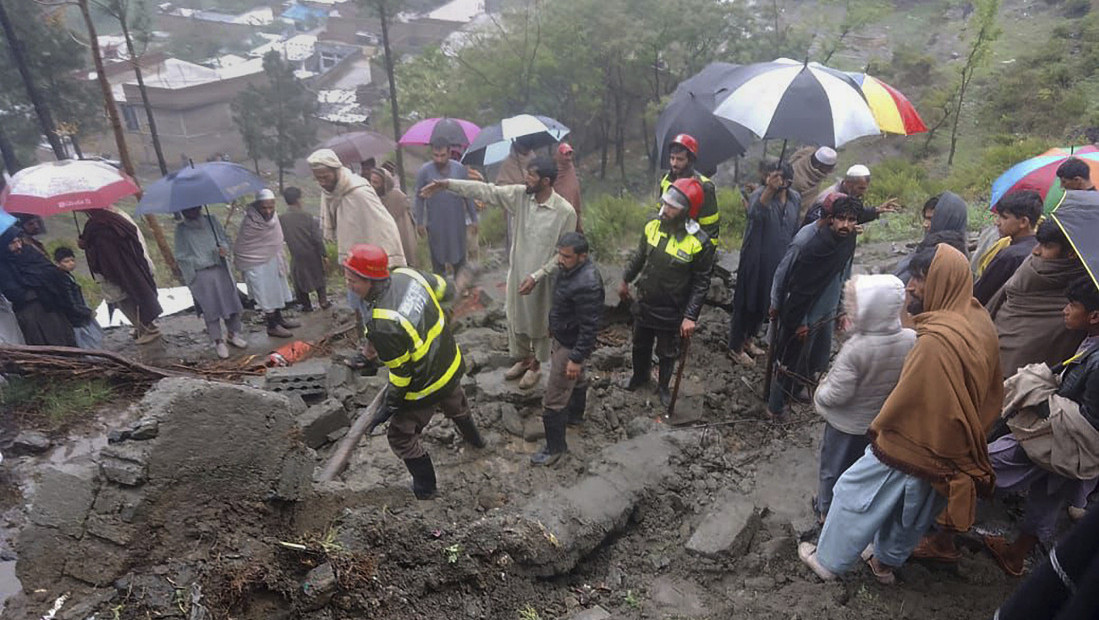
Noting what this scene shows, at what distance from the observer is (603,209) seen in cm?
968

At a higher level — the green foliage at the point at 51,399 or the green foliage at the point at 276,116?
the green foliage at the point at 51,399

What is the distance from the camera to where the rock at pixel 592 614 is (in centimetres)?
264

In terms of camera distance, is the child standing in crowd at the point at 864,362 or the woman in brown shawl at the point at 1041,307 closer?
the child standing in crowd at the point at 864,362

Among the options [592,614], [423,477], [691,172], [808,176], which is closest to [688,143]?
[691,172]

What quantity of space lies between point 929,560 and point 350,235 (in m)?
4.90

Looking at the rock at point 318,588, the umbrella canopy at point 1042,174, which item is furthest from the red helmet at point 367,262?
the umbrella canopy at point 1042,174

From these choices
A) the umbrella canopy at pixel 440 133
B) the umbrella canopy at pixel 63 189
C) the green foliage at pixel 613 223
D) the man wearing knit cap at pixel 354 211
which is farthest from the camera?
the green foliage at pixel 613 223

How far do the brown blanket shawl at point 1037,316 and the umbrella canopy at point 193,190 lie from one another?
5.76 metres

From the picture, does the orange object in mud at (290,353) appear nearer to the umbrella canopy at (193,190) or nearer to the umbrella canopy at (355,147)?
the umbrella canopy at (193,190)

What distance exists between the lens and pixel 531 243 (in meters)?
4.60

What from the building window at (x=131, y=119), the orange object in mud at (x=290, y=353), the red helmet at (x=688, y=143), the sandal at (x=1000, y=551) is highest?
the red helmet at (x=688, y=143)

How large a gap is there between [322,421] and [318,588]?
Result: 2.28 meters

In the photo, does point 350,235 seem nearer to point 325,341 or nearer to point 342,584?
point 325,341

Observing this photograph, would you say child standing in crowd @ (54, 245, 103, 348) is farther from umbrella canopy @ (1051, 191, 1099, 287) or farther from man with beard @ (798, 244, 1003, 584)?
umbrella canopy @ (1051, 191, 1099, 287)
